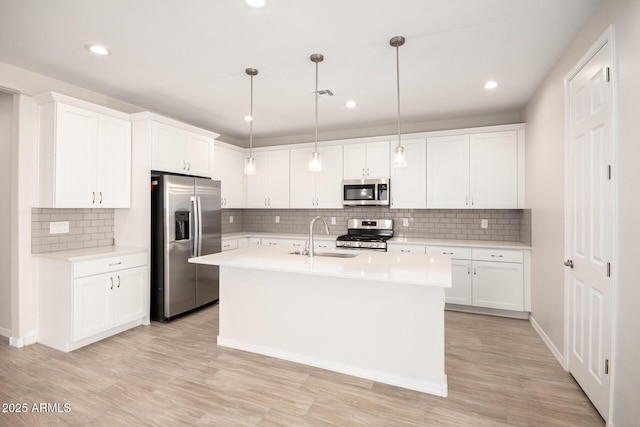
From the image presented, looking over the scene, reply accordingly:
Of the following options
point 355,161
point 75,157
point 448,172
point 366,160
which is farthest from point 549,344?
point 75,157

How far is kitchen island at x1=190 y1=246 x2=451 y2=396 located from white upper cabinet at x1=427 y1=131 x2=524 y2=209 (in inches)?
74.3

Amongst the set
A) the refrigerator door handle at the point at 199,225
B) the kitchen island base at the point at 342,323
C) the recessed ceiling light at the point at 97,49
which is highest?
the recessed ceiling light at the point at 97,49

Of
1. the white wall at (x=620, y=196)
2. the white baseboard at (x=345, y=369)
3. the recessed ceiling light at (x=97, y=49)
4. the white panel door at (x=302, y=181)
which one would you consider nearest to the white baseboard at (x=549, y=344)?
the white wall at (x=620, y=196)

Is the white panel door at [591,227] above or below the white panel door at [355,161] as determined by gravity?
below

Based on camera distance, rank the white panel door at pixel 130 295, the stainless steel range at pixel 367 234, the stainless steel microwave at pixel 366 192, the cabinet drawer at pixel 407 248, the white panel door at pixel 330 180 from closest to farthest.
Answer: the white panel door at pixel 130 295, the cabinet drawer at pixel 407 248, the stainless steel range at pixel 367 234, the stainless steel microwave at pixel 366 192, the white panel door at pixel 330 180

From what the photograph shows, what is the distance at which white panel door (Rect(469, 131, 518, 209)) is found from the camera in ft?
13.7

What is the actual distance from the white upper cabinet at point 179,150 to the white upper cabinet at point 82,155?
0.33 meters

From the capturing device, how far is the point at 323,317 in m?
2.77

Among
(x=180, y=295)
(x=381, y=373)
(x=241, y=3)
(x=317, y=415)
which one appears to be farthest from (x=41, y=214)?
(x=381, y=373)

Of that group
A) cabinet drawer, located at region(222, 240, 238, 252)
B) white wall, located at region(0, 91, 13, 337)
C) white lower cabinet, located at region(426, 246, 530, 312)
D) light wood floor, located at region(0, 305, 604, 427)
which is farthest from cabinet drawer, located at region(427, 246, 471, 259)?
white wall, located at region(0, 91, 13, 337)

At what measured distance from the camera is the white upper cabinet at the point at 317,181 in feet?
17.1

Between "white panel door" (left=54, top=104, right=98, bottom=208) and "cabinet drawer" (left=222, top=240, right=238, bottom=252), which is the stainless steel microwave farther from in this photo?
"white panel door" (left=54, top=104, right=98, bottom=208)

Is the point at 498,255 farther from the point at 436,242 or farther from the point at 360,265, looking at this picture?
the point at 360,265

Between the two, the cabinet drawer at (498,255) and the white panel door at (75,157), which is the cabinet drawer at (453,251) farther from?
the white panel door at (75,157)
